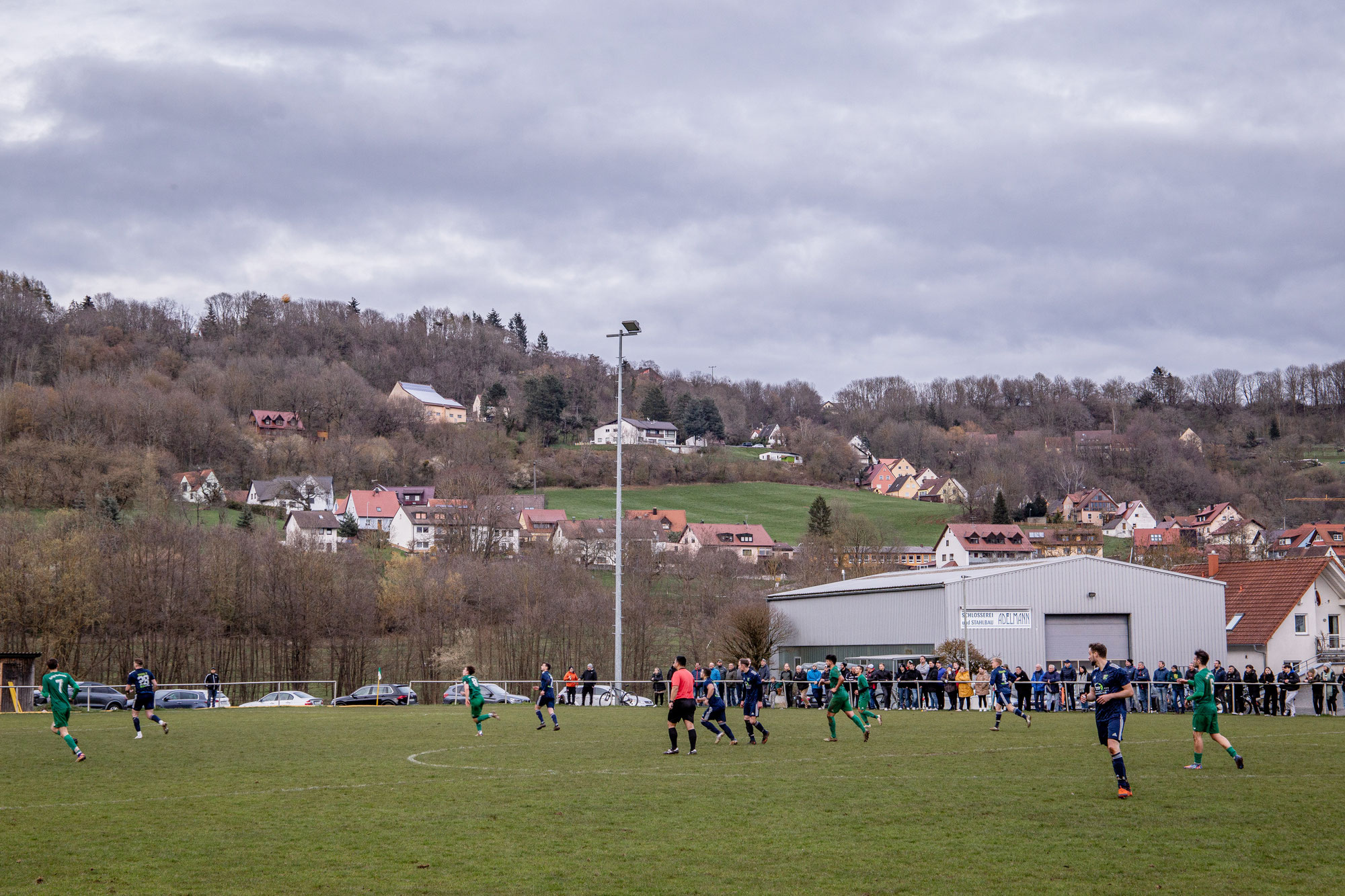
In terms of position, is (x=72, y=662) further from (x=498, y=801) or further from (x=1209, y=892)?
(x=1209, y=892)

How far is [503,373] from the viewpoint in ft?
653

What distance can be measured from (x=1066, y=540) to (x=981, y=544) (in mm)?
11031

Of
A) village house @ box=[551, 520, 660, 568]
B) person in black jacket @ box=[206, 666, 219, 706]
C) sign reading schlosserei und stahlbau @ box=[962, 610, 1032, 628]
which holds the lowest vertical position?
person in black jacket @ box=[206, 666, 219, 706]

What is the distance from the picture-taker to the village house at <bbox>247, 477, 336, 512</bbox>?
12525cm

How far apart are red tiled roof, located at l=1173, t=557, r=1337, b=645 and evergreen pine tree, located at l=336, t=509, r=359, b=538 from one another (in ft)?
282

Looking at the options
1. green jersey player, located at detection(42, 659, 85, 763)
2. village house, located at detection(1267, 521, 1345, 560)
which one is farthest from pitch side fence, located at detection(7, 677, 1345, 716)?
village house, located at detection(1267, 521, 1345, 560)

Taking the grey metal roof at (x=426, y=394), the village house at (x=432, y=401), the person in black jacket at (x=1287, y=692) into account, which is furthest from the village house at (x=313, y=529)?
the person in black jacket at (x=1287, y=692)

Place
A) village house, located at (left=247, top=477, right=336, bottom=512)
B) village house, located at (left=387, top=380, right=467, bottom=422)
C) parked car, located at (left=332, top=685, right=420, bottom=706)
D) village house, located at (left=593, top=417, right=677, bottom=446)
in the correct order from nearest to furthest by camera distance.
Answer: parked car, located at (left=332, top=685, right=420, bottom=706)
village house, located at (left=247, top=477, right=336, bottom=512)
village house, located at (left=387, top=380, right=467, bottom=422)
village house, located at (left=593, top=417, right=677, bottom=446)

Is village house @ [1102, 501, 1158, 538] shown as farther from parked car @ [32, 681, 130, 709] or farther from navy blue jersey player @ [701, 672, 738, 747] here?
navy blue jersey player @ [701, 672, 738, 747]

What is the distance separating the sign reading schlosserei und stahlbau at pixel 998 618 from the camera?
44.6 meters

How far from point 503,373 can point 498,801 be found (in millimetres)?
187757

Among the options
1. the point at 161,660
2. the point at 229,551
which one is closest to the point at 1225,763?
the point at 161,660

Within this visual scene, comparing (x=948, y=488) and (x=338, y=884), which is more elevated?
(x=948, y=488)

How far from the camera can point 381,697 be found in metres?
49.0
